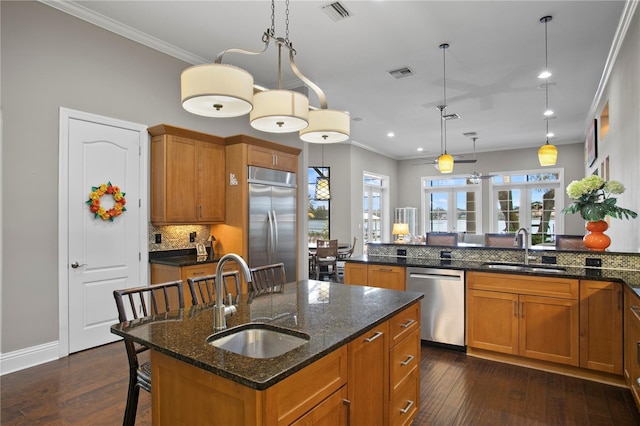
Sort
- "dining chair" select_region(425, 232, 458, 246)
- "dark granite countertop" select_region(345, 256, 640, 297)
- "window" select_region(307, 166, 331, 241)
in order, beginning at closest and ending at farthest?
"dark granite countertop" select_region(345, 256, 640, 297) → "dining chair" select_region(425, 232, 458, 246) → "window" select_region(307, 166, 331, 241)

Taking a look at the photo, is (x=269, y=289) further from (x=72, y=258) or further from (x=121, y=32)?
(x=121, y=32)

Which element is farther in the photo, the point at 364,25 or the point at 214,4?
the point at 364,25

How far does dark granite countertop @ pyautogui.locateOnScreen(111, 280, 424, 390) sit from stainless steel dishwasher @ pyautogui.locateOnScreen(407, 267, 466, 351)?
144 cm

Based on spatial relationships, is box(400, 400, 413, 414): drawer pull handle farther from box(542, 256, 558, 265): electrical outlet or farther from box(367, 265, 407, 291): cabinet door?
box(542, 256, 558, 265): electrical outlet

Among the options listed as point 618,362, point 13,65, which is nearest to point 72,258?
point 13,65

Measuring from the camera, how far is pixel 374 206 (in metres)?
10.4

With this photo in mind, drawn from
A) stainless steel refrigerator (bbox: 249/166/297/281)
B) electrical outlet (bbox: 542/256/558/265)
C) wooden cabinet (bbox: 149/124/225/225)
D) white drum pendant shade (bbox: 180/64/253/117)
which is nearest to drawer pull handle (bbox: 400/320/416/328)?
white drum pendant shade (bbox: 180/64/253/117)

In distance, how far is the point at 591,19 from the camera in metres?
3.53

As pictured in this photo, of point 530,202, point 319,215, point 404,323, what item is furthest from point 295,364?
point 530,202

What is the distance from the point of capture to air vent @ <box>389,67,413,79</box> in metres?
4.74

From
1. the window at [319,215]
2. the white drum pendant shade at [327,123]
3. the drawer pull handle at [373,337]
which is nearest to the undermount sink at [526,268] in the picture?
the drawer pull handle at [373,337]

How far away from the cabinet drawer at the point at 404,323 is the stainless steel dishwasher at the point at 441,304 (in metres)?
1.45

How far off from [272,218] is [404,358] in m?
2.95

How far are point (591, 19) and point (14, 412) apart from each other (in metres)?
5.83
